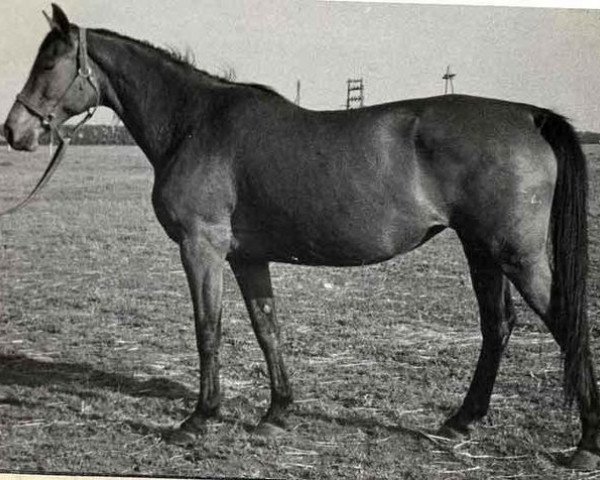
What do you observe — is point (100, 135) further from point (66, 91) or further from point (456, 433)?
point (456, 433)

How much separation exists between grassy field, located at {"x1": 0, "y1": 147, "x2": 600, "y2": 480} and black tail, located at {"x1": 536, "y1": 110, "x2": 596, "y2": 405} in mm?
468

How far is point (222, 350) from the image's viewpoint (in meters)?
3.66

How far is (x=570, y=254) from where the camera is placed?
9.96 ft

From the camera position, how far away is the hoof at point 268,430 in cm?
344

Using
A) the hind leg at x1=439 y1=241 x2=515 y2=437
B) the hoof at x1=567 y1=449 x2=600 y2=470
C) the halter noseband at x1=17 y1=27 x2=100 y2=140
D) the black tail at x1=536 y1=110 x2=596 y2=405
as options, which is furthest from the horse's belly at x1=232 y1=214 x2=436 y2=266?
the hoof at x1=567 y1=449 x2=600 y2=470

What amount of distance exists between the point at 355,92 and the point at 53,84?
1423mm

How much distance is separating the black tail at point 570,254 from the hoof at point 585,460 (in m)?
0.29

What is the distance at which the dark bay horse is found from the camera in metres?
3.04

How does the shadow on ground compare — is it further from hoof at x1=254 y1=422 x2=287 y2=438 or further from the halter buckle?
the halter buckle

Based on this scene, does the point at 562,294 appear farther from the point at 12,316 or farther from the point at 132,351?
the point at 12,316

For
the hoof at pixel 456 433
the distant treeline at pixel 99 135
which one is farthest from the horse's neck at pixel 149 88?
the hoof at pixel 456 433

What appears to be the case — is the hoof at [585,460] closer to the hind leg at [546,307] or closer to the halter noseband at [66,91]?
the hind leg at [546,307]

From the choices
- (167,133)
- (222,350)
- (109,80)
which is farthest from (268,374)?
(109,80)

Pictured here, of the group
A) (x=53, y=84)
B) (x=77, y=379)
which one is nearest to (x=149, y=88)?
(x=53, y=84)
